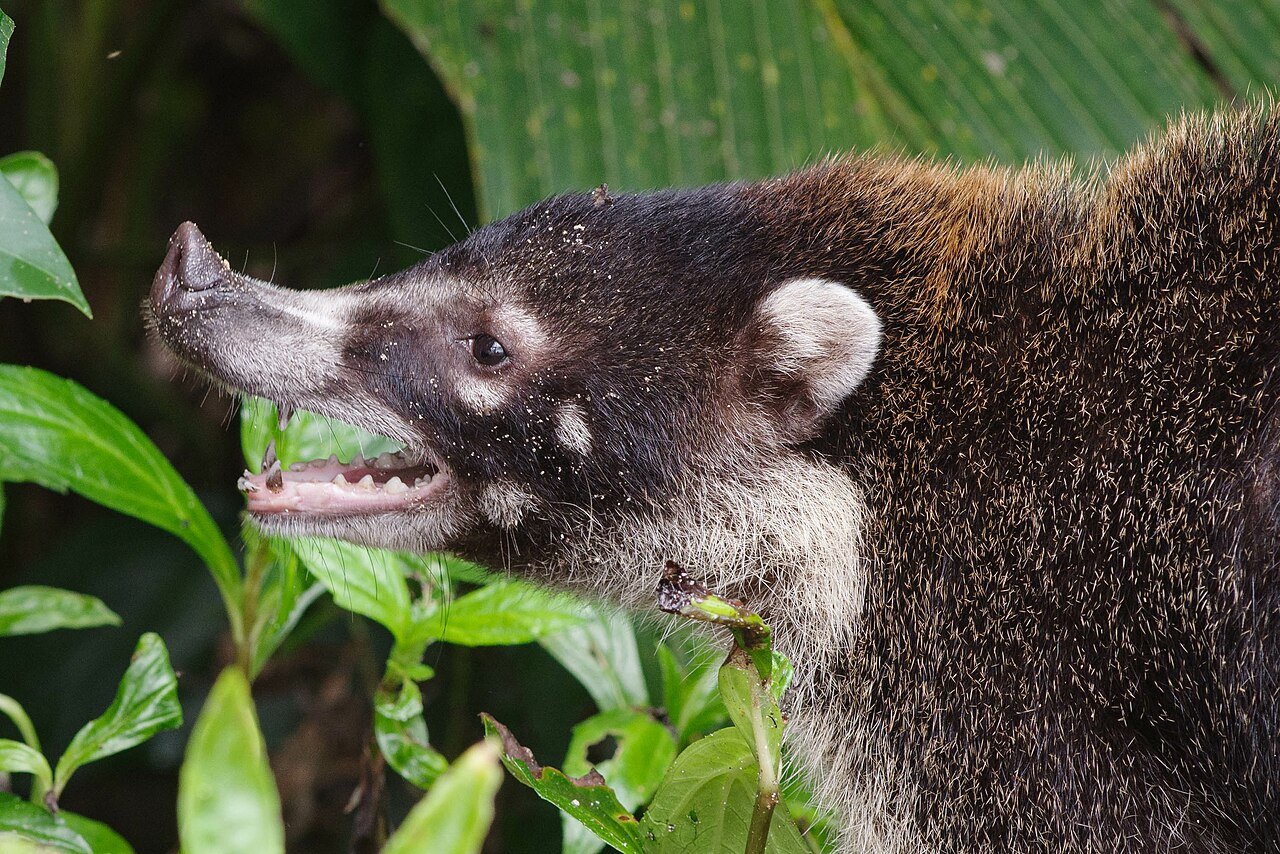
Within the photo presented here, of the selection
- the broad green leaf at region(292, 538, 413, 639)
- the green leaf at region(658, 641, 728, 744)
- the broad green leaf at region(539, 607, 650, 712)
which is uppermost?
the broad green leaf at region(292, 538, 413, 639)

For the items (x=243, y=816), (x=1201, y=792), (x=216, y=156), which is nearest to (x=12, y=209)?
(x=243, y=816)

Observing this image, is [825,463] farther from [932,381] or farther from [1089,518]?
[1089,518]

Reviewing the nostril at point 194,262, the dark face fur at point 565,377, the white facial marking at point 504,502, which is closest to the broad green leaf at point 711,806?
the dark face fur at point 565,377

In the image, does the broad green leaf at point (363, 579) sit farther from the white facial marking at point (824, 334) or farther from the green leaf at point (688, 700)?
the white facial marking at point (824, 334)

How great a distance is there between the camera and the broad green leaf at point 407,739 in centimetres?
214

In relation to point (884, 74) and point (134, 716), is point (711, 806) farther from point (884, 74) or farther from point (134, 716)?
point (884, 74)

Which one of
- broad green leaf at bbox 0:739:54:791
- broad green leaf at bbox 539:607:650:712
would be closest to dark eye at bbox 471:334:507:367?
broad green leaf at bbox 539:607:650:712

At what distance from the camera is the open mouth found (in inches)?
94.6

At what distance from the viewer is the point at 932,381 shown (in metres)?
2.38

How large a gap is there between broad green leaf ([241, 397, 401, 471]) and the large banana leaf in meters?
1.28

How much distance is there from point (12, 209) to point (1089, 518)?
171 cm

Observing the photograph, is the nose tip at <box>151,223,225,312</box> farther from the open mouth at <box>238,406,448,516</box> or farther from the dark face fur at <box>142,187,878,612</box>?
the open mouth at <box>238,406,448,516</box>

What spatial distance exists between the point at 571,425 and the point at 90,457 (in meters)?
0.84

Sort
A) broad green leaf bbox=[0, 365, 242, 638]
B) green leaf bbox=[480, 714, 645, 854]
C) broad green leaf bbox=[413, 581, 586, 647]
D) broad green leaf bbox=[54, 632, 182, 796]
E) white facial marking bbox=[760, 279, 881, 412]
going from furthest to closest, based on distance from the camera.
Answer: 1. white facial marking bbox=[760, 279, 881, 412]
2. broad green leaf bbox=[413, 581, 586, 647]
3. broad green leaf bbox=[0, 365, 242, 638]
4. broad green leaf bbox=[54, 632, 182, 796]
5. green leaf bbox=[480, 714, 645, 854]
